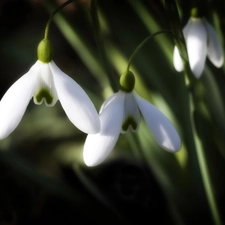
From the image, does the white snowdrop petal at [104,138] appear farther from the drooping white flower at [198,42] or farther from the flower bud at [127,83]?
the drooping white flower at [198,42]

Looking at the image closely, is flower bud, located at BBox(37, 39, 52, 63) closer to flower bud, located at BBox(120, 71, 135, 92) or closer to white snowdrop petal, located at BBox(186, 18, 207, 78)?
flower bud, located at BBox(120, 71, 135, 92)

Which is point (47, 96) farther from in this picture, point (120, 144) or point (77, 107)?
point (120, 144)

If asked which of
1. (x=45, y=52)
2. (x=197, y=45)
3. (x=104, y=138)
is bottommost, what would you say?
(x=104, y=138)

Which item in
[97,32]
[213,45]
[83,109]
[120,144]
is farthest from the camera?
[120,144]

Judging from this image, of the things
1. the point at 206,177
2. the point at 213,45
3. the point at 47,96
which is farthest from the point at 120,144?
the point at 47,96

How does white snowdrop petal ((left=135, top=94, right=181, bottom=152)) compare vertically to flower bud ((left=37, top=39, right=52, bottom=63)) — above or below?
below

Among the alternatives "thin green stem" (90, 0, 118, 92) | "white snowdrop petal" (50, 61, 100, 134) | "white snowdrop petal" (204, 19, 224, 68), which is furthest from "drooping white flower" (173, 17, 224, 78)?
"white snowdrop petal" (50, 61, 100, 134)

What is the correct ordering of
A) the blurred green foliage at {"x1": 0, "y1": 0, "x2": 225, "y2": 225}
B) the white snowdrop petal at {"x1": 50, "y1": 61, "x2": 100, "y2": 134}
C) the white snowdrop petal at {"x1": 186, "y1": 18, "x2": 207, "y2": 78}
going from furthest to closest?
the blurred green foliage at {"x1": 0, "y1": 0, "x2": 225, "y2": 225}
the white snowdrop petal at {"x1": 186, "y1": 18, "x2": 207, "y2": 78}
the white snowdrop petal at {"x1": 50, "y1": 61, "x2": 100, "y2": 134}

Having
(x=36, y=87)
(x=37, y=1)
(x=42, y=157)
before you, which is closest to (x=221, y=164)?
(x=36, y=87)

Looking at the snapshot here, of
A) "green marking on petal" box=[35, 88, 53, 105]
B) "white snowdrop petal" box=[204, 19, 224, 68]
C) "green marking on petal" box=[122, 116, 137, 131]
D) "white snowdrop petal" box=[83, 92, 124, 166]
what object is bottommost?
"white snowdrop petal" box=[83, 92, 124, 166]
